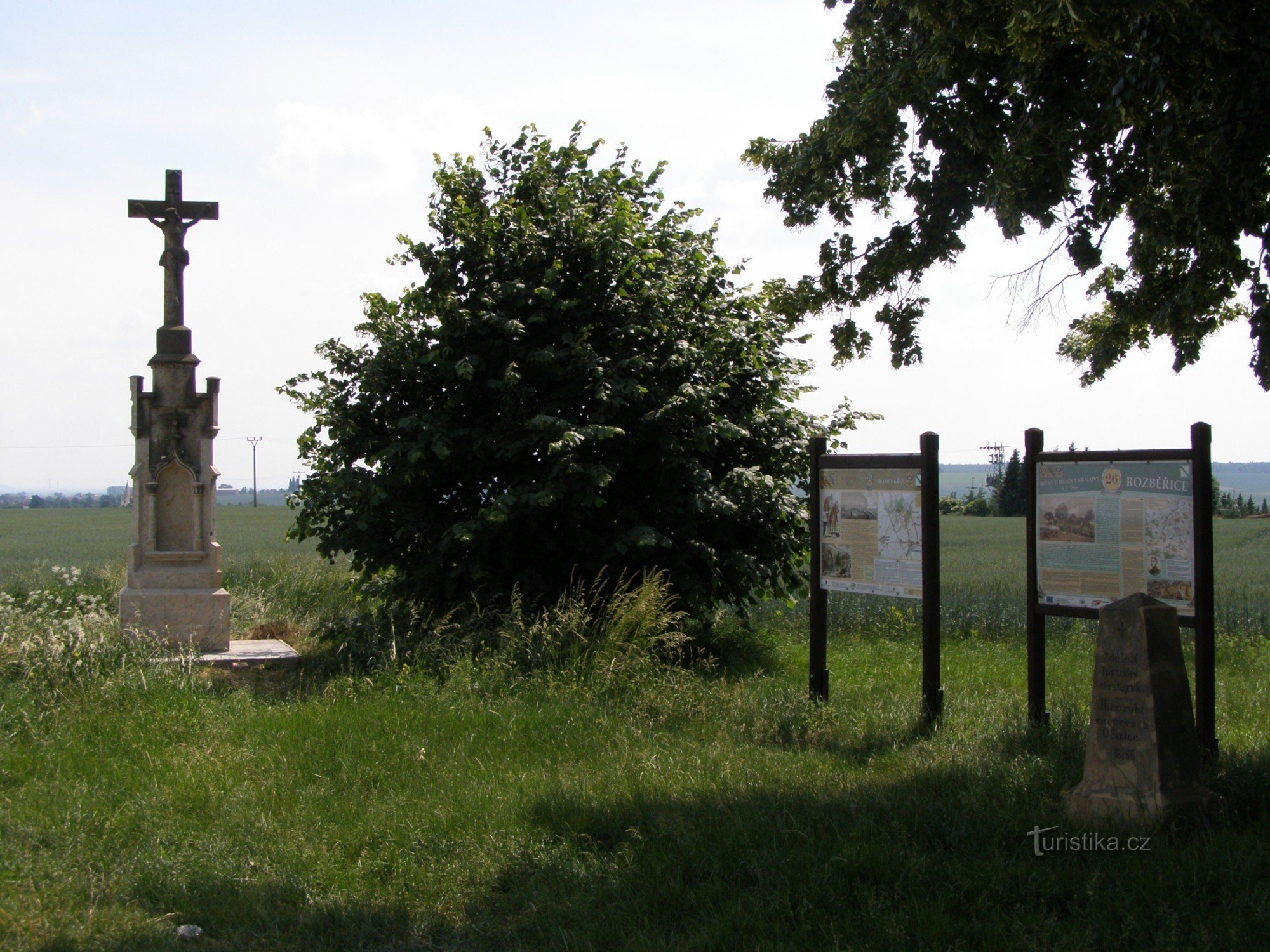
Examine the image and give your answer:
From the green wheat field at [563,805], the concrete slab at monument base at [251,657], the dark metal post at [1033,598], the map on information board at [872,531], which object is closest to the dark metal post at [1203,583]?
the green wheat field at [563,805]

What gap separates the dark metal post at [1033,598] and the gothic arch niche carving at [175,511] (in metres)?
8.12

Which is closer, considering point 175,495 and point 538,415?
point 538,415

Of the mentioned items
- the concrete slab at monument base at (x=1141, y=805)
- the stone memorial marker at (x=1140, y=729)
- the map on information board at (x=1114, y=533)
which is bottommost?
the concrete slab at monument base at (x=1141, y=805)

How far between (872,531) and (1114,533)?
1833 millimetres

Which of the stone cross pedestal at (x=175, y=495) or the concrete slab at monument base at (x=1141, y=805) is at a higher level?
the stone cross pedestal at (x=175, y=495)

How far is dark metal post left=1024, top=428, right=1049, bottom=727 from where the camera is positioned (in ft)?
24.3

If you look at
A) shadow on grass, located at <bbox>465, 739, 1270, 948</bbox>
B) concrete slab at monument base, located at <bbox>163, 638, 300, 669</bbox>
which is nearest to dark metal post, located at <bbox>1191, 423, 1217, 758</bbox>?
shadow on grass, located at <bbox>465, 739, 1270, 948</bbox>

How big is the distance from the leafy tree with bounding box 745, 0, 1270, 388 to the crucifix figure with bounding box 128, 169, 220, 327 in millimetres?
6082

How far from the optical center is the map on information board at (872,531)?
8000 mm

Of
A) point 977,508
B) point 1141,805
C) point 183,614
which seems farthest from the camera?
point 977,508

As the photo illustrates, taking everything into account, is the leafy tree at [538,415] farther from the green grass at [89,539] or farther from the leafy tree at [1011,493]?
the leafy tree at [1011,493]

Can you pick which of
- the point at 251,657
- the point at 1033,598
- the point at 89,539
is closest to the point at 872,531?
the point at 1033,598

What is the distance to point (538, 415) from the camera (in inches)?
379

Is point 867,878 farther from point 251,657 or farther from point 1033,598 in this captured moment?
point 251,657
